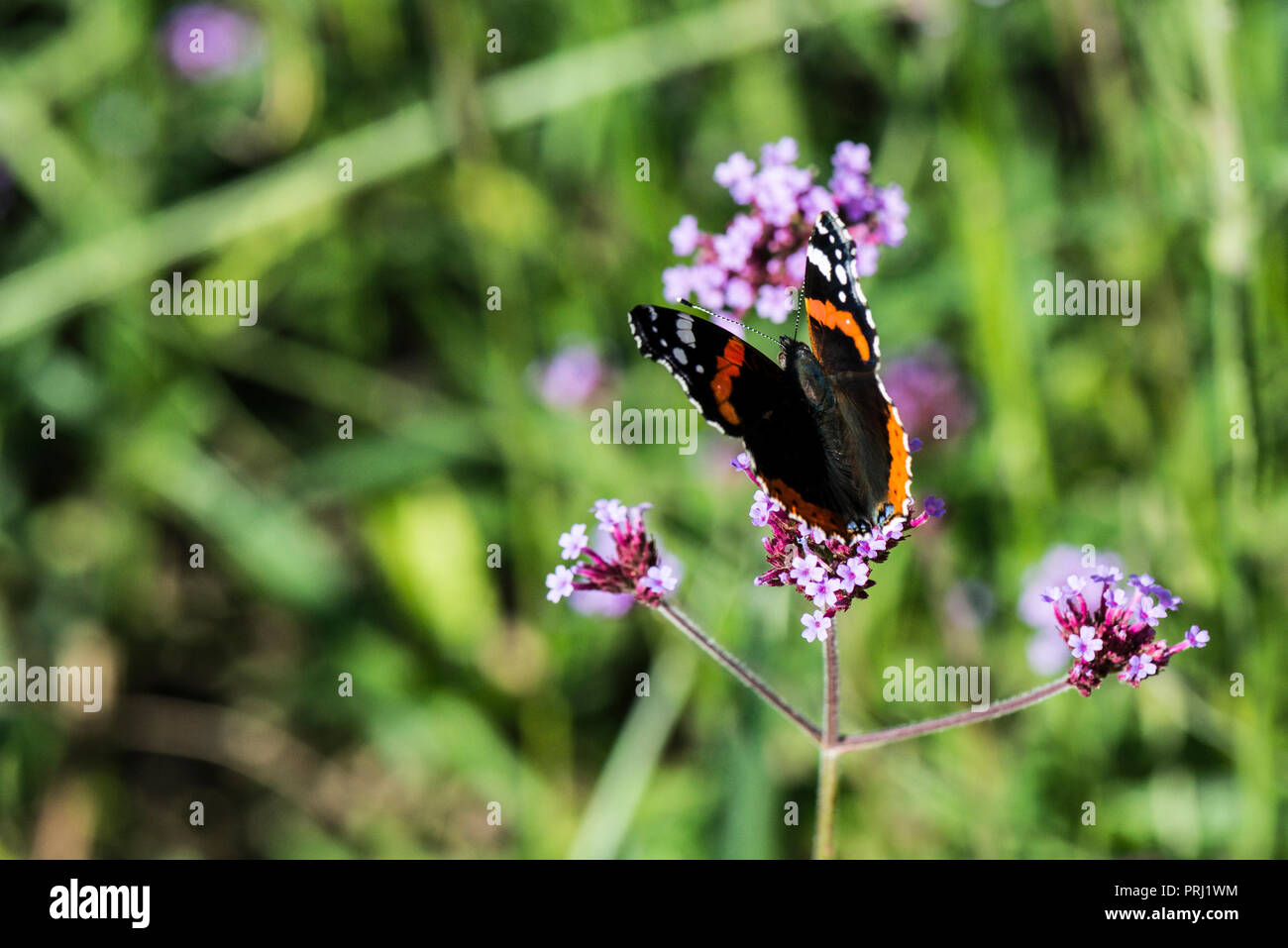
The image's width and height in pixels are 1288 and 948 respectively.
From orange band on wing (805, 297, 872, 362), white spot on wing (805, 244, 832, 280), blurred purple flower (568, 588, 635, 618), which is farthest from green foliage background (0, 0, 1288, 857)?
white spot on wing (805, 244, 832, 280)

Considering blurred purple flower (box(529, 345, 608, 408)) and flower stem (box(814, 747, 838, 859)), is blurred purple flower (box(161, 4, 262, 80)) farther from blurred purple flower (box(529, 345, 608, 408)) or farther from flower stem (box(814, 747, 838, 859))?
flower stem (box(814, 747, 838, 859))

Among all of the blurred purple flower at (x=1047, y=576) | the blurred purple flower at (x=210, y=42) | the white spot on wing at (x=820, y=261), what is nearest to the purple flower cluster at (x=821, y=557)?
the white spot on wing at (x=820, y=261)

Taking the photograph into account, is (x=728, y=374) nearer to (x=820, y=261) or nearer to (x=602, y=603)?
(x=820, y=261)

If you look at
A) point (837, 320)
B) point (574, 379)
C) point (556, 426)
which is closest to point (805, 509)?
point (837, 320)

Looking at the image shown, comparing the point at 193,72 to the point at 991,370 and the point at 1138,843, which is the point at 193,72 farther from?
the point at 1138,843

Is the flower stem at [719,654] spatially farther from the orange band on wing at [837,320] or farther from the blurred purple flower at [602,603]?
the blurred purple flower at [602,603]
